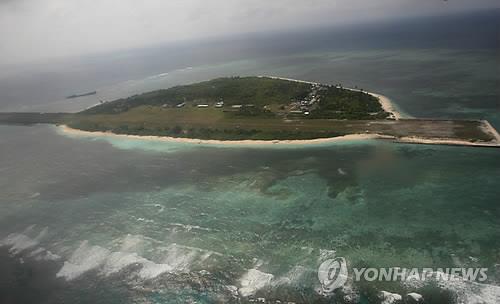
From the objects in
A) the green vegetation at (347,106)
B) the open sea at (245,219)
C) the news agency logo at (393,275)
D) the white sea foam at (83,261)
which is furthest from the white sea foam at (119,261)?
the green vegetation at (347,106)

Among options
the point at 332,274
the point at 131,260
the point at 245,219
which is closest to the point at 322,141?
the point at 245,219

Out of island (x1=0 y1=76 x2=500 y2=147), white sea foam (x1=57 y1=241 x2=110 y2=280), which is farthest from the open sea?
island (x1=0 y1=76 x2=500 y2=147)

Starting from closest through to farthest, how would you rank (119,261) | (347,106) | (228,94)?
(119,261) → (347,106) → (228,94)

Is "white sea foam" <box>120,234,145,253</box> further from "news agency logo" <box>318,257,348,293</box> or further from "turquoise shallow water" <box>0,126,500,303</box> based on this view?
"news agency logo" <box>318,257,348,293</box>

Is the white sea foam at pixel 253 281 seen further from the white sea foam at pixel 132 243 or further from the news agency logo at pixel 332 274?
the white sea foam at pixel 132 243

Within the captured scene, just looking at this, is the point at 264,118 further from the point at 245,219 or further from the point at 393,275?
the point at 393,275

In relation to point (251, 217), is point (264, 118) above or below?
above
